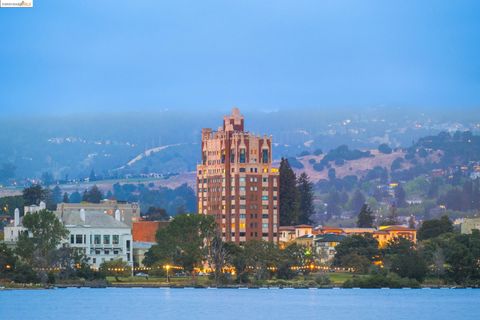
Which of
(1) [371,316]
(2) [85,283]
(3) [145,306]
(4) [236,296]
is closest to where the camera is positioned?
(1) [371,316]

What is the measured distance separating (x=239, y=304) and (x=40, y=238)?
131 feet

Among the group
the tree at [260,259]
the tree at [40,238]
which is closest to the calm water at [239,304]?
the tree at [260,259]

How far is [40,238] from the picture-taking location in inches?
7357

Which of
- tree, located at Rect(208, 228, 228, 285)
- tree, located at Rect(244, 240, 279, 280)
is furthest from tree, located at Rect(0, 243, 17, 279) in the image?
tree, located at Rect(244, 240, 279, 280)

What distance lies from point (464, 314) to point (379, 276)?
46.8m

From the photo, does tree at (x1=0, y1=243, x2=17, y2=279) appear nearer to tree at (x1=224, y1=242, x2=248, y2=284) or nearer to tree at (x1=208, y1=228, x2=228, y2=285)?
tree at (x1=208, y1=228, x2=228, y2=285)

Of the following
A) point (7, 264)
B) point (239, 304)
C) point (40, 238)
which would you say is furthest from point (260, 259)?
point (239, 304)

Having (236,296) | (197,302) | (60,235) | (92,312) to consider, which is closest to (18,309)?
(92,312)

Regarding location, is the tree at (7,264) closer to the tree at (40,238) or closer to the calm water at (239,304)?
the tree at (40,238)

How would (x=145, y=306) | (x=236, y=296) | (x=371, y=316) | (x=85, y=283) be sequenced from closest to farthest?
(x=371, y=316), (x=145, y=306), (x=236, y=296), (x=85, y=283)

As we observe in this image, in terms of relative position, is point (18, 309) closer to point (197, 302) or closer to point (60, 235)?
point (197, 302)

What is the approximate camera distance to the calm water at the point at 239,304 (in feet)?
456

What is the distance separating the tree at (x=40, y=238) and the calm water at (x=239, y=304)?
7.76 m

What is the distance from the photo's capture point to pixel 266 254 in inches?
7677
